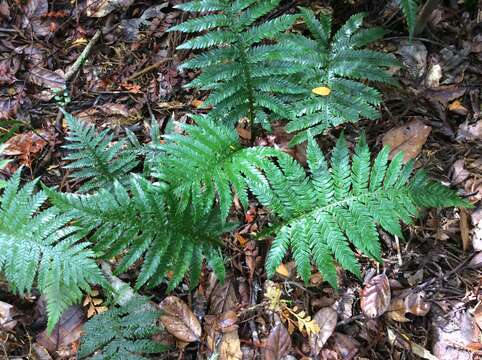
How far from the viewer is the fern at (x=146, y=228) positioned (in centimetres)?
229

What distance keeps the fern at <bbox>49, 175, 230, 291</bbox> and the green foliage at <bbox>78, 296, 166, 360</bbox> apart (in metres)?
0.26

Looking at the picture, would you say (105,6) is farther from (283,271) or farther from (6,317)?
(283,271)

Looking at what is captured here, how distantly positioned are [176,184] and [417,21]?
6.44 feet

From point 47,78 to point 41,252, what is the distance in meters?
1.67

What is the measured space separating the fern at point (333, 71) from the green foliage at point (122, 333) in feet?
4.45

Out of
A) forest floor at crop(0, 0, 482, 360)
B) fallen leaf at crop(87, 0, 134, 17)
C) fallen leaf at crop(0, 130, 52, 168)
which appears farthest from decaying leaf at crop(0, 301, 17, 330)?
fallen leaf at crop(87, 0, 134, 17)

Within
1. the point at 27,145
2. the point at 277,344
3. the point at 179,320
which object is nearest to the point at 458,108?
the point at 277,344

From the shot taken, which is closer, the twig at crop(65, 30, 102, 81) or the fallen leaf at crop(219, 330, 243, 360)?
the fallen leaf at crop(219, 330, 243, 360)

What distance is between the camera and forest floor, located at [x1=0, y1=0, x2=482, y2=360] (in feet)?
8.12

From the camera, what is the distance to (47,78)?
11.6 ft

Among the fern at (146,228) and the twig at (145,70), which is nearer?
the fern at (146,228)

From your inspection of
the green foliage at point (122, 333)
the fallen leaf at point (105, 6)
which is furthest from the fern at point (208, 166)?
the fallen leaf at point (105, 6)

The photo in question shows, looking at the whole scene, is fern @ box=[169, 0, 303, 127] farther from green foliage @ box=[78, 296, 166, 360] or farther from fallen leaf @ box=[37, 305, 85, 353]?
fallen leaf @ box=[37, 305, 85, 353]

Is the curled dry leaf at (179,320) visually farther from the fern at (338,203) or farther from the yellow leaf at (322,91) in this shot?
the yellow leaf at (322,91)
